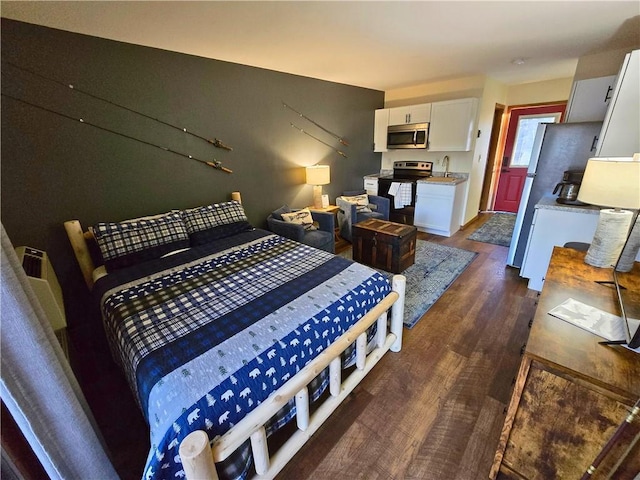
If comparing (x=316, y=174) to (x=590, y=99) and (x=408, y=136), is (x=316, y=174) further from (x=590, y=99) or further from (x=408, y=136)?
(x=590, y=99)

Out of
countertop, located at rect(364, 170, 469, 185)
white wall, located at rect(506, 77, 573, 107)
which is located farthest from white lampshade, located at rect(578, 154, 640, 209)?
white wall, located at rect(506, 77, 573, 107)

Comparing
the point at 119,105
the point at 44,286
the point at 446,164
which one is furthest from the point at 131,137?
the point at 446,164

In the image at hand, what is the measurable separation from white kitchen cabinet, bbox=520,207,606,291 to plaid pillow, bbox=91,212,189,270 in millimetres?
3350

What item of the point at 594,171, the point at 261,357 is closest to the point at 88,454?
the point at 261,357

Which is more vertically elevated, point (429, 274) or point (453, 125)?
point (453, 125)

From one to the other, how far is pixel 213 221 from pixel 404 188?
122 inches

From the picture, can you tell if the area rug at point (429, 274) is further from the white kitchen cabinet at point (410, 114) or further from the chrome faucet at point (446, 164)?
the white kitchen cabinet at point (410, 114)

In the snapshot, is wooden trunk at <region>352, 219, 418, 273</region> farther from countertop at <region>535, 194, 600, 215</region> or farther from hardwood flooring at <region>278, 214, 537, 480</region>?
countertop at <region>535, 194, 600, 215</region>

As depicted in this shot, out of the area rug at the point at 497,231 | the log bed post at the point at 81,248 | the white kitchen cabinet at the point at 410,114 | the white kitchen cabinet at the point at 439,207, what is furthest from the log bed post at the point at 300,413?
the white kitchen cabinet at the point at 410,114

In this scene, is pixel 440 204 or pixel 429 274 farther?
pixel 440 204

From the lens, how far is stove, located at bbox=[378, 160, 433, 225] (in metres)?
4.39

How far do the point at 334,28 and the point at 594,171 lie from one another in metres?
1.96

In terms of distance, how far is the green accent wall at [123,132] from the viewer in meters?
1.88

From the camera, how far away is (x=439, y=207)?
13.5ft
